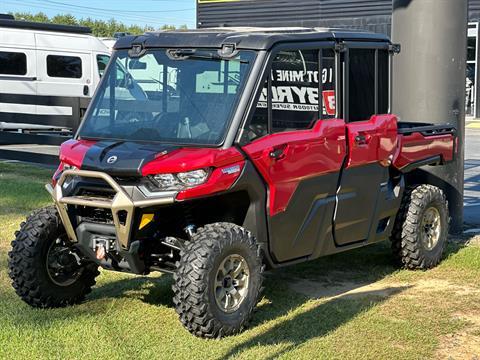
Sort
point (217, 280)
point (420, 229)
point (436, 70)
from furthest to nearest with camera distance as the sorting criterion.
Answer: point (436, 70) < point (420, 229) < point (217, 280)

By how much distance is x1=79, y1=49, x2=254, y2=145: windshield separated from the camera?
18.2 feet

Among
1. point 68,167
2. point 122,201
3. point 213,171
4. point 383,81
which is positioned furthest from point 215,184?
point 383,81

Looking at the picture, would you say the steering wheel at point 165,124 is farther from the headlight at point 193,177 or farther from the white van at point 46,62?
the white van at point 46,62

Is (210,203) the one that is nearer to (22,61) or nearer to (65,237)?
(65,237)

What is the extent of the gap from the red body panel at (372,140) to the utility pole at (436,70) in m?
1.83

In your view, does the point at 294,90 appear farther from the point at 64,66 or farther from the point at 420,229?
the point at 64,66

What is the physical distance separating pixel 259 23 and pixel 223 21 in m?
2.06

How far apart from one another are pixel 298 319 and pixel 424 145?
8.03ft

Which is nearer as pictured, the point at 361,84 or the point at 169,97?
the point at 169,97

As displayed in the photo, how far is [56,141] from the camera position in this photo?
12000mm

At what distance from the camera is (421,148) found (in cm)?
726

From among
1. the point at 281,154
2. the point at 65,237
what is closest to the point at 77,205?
the point at 65,237

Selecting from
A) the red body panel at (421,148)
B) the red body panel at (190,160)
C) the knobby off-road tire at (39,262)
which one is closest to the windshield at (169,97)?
the red body panel at (190,160)

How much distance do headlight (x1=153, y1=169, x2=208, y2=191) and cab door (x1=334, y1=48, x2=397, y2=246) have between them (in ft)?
4.95
